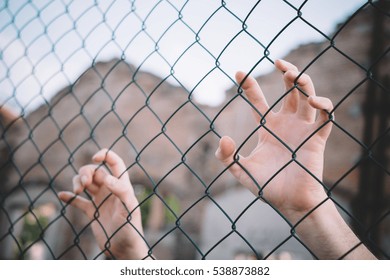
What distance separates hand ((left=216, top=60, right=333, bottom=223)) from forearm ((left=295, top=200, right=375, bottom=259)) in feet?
0.09

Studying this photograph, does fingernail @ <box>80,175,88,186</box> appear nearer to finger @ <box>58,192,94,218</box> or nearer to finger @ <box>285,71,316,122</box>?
finger @ <box>58,192,94,218</box>

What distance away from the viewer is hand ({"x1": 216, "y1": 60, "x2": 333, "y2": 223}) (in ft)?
2.31

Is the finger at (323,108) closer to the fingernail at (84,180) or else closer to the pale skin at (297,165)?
the pale skin at (297,165)

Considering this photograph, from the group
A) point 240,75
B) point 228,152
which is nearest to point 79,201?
point 228,152

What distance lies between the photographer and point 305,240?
748 mm

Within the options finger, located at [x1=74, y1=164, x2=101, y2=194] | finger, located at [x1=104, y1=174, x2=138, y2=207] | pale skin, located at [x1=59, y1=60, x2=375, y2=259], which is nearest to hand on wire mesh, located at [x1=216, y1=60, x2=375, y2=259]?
pale skin, located at [x1=59, y1=60, x2=375, y2=259]

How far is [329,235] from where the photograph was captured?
0.71 metres

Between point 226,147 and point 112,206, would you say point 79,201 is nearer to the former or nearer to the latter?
point 112,206

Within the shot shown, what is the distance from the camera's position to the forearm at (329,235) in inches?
27.9

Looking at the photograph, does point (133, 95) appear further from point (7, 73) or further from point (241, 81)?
point (241, 81)

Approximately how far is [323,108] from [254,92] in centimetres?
19

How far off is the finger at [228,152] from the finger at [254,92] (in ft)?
0.38

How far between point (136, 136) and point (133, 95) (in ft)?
2.77
